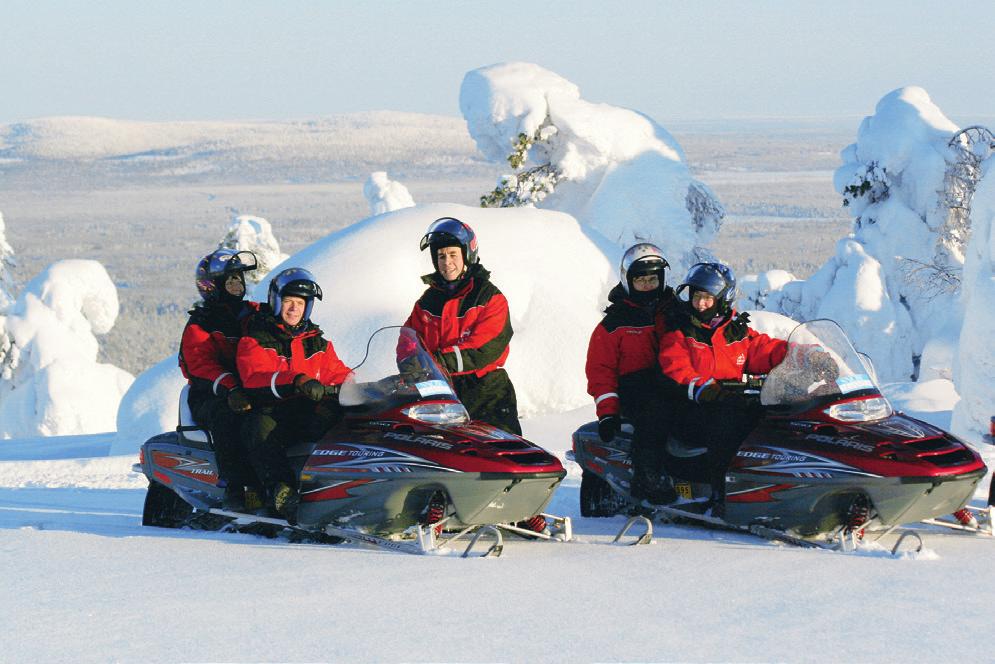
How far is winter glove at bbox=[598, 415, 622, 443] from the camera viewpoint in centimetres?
702

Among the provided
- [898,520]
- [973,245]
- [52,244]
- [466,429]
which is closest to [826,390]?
[898,520]

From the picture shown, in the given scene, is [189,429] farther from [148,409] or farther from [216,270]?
[148,409]

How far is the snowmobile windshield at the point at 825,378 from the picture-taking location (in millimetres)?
6176

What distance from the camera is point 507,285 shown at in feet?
54.3

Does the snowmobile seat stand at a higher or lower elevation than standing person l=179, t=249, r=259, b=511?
lower

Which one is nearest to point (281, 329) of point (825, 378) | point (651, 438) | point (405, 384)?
point (405, 384)

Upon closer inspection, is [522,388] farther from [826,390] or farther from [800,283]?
[800,283]

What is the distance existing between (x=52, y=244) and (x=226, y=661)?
394 ft

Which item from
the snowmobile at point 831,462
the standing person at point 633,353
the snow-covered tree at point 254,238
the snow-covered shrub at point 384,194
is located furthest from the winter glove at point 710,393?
the snow-covered shrub at point 384,194

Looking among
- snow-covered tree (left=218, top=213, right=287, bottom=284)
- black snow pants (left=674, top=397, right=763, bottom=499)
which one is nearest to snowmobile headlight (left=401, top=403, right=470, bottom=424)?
black snow pants (left=674, top=397, right=763, bottom=499)

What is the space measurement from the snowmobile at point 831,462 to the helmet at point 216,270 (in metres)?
2.73

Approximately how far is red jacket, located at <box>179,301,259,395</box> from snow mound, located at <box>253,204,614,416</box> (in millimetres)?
7637

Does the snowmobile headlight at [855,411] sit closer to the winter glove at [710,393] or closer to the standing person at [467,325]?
the winter glove at [710,393]

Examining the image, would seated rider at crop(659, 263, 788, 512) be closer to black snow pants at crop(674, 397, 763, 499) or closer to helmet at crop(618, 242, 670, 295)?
black snow pants at crop(674, 397, 763, 499)
